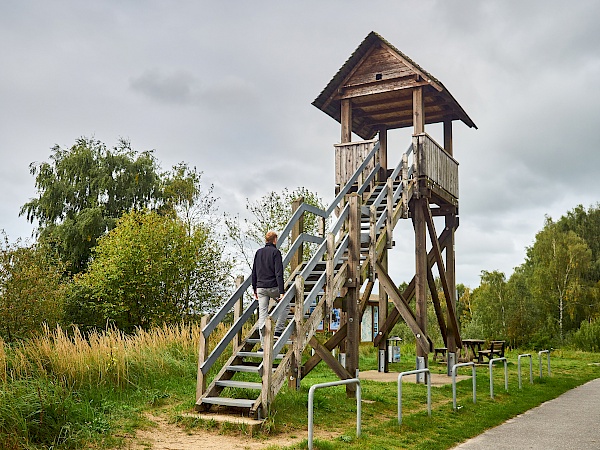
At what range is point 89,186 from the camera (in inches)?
1332

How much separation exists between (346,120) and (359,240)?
5.72 meters

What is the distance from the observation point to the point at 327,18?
1421 cm

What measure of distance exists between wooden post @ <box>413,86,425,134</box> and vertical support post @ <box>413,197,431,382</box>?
5.81 feet

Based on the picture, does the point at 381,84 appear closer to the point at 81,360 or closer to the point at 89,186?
the point at 81,360

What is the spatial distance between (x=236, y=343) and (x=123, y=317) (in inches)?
577

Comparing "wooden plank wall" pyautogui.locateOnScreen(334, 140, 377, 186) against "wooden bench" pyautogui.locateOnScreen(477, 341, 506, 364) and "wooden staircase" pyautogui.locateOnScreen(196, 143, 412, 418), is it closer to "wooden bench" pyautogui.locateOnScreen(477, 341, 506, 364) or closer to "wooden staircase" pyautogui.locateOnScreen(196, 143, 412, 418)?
"wooden staircase" pyautogui.locateOnScreen(196, 143, 412, 418)

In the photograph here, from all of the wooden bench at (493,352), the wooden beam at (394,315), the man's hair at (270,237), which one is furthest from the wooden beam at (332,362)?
the wooden bench at (493,352)

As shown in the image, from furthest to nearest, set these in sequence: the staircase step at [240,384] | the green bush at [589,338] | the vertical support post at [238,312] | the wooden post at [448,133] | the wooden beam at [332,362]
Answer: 1. the green bush at [589,338]
2. the wooden post at [448,133]
3. the wooden beam at [332,362]
4. the vertical support post at [238,312]
5. the staircase step at [240,384]

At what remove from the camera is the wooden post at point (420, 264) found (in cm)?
1557

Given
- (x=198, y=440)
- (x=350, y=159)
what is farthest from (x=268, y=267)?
(x=350, y=159)

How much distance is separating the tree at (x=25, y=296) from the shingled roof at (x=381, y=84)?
34.5 ft

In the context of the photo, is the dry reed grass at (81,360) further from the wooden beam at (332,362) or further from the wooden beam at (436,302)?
the wooden beam at (436,302)

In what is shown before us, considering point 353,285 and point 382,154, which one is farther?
point 382,154

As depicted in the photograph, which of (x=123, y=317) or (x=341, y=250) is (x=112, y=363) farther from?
(x=123, y=317)
